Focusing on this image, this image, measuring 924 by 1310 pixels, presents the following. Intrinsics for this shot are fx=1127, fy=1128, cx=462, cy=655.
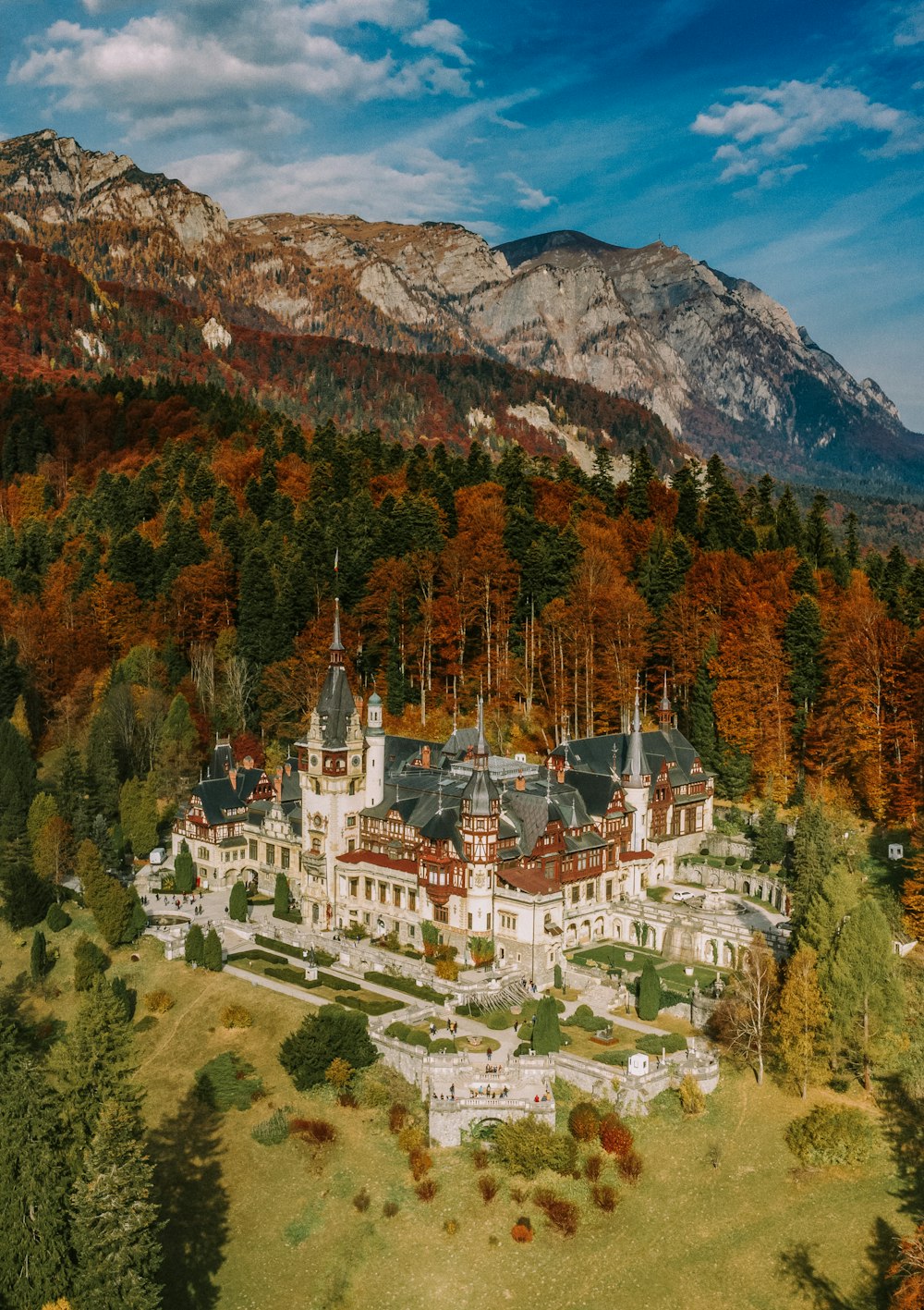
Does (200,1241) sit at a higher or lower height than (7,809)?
lower

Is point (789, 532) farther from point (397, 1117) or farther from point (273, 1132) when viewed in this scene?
point (273, 1132)

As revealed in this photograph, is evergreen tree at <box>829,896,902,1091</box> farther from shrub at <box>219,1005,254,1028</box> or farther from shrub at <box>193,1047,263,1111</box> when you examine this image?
shrub at <box>219,1005,254,1028</box>

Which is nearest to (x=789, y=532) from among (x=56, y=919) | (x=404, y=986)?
(x=404, y=986)

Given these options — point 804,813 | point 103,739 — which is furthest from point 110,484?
point 804,813

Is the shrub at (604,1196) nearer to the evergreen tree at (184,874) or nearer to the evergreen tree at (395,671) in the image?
the evergreen tree at (184,874)

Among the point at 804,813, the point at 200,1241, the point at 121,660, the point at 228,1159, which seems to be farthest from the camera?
the point at 121,660

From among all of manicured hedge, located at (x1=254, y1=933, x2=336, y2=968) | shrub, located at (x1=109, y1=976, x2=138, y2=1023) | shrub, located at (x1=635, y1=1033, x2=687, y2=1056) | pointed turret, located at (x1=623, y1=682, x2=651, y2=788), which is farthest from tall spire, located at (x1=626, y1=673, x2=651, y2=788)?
shrub, located at (x1=109, y1=976, x2=138, y2=1023)

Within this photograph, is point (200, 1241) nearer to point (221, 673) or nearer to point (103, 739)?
point (103, 739)
